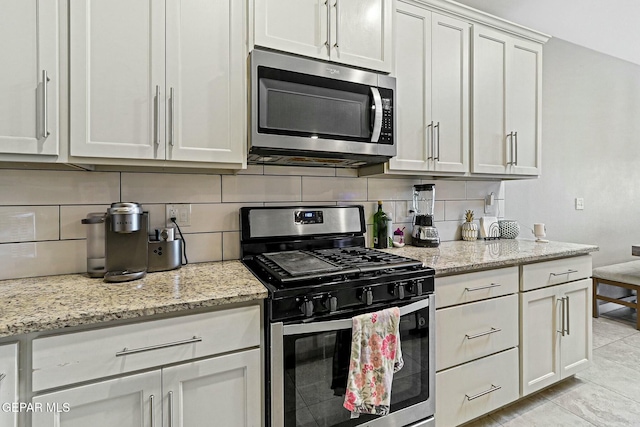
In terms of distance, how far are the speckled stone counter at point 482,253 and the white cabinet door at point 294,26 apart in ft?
3.96

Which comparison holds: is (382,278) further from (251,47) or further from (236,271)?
(251,47)

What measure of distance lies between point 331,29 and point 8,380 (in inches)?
71.8

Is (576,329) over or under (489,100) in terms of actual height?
under

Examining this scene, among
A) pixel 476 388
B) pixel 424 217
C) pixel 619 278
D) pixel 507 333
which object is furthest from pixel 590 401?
pixel 619 278

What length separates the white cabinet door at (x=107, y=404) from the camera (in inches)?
37.1

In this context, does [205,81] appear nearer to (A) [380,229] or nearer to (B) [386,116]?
(B) [386,116]

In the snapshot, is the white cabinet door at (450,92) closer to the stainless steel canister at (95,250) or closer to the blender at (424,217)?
the blender at (424,217)

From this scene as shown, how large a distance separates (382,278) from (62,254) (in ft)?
4.71

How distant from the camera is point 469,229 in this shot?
246 centimetres

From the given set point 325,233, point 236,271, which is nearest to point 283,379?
point 236,271

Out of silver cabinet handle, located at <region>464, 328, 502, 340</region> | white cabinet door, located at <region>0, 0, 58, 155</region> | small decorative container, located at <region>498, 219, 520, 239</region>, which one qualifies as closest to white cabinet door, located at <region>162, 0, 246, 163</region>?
white cabinet door, located at <region>0, 0, 58, 155</region>

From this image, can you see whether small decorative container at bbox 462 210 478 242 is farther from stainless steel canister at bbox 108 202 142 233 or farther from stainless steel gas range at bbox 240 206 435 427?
stainless steel canister at bbox 108 202 142 233

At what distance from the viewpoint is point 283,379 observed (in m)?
1.21

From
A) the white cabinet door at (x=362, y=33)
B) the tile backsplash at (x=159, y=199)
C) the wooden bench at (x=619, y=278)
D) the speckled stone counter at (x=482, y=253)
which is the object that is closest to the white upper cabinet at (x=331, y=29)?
the white cabinet door at (x=362, y=33)
